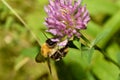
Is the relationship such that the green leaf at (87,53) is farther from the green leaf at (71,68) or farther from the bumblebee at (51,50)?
the green leaf at (71,68)

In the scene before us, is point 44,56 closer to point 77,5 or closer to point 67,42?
point 67,42

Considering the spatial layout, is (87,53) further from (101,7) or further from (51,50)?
(101,7)

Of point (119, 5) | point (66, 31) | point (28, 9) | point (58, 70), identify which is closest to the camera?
point (66, 31)

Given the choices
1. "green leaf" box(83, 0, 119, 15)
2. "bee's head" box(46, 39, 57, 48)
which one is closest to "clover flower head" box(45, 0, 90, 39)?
"bee's head" box(46, 39, 57, 48)

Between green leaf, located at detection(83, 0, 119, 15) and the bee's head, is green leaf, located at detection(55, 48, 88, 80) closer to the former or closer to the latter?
green leaf, located at detection(83, 0, 119, 15)

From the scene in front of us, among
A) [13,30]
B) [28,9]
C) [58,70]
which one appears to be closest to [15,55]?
[13,30]

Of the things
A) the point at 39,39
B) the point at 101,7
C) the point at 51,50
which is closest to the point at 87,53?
the point at 51,50

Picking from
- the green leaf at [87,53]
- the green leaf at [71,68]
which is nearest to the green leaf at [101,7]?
the green leaf at [71,68]
